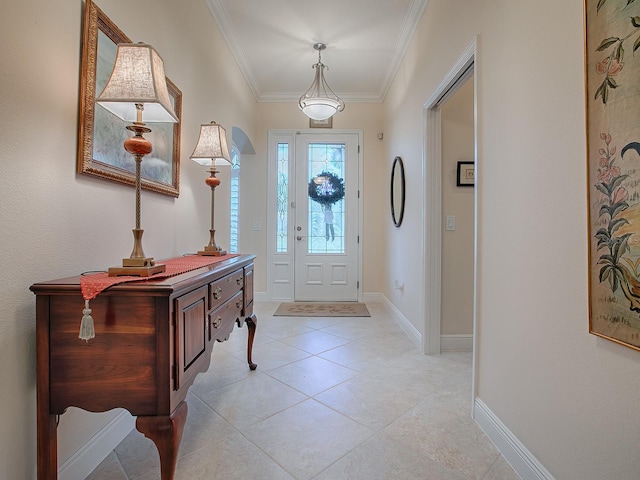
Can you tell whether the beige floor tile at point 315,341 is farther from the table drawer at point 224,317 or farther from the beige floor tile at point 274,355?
the table drawer at point 224,317

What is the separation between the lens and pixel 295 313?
4.17 m

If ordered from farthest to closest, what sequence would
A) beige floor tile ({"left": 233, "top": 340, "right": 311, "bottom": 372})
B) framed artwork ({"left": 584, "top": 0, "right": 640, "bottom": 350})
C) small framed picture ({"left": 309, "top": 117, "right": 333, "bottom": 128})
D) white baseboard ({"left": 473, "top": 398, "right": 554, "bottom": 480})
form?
1. small framed picture ({"left": 309, "top": 117, "right": 333, "bottom": 128})
2. beige floor tile ({"left": 233, "top": 340, "right": 311, "bottom": 372})
3. white baseboard ({"left": 473, "top": 398, "right": 554, "bottom": 480})
4. framed artwork ({"left": 584, "top": 0, "right": 640, "bottom": 350})

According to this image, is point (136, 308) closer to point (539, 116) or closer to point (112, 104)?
point (112, 104)

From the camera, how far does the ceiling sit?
290 cm

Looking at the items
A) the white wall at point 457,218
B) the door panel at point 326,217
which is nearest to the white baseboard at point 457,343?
the white wall at point 457,218

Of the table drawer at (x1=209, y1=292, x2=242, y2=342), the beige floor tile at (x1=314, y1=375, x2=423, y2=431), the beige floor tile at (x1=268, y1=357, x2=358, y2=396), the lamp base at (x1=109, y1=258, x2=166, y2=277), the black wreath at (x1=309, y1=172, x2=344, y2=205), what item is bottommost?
the beige floor tile at (x1=314, y1=375, x2=423, y2=431)

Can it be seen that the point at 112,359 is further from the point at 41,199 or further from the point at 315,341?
the point at 315,341

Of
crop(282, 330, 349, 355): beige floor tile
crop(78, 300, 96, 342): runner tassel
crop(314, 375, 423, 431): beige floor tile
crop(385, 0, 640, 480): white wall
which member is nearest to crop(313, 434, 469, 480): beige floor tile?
crop(314, 375, 423, 431): beige floor tile

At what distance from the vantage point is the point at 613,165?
94 cm

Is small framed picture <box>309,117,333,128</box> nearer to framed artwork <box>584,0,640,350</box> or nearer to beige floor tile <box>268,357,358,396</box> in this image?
beige floor tile <box>268,357,358,396</box>

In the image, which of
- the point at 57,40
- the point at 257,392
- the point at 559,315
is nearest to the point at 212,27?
the point at 57,40

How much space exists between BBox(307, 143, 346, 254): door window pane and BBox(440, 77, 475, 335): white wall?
206 centimetres

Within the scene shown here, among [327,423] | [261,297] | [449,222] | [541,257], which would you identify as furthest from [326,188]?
[541,257]

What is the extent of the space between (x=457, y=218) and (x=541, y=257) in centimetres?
171
